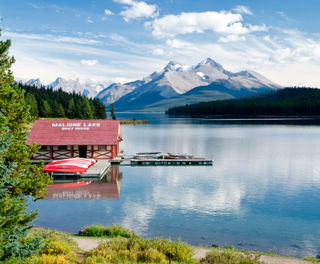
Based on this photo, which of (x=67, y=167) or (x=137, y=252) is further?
(x=67, y=167)

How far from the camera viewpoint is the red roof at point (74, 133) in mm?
50281

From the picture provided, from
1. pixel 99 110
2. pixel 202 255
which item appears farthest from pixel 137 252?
pixel 99 110

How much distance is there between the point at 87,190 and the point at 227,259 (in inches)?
953

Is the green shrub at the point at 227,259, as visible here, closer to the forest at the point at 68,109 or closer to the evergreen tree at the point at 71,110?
the forest at the point at 68,109

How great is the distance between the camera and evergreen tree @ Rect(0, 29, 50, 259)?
10922 mm

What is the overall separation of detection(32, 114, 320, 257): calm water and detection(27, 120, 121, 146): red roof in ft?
21.2

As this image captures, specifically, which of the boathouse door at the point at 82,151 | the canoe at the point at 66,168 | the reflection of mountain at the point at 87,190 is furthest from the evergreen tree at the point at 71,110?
the reflection of mountain at the point at 87,190

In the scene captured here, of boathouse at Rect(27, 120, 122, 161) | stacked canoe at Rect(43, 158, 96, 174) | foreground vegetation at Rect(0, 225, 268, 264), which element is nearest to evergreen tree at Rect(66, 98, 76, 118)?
boathouse at Rect(27, 120, 122, 161)

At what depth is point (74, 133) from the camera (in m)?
52.0

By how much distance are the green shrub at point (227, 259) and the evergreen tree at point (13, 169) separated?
8.32 metres

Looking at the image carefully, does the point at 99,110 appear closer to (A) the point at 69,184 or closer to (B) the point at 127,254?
(A) the point at 69,184

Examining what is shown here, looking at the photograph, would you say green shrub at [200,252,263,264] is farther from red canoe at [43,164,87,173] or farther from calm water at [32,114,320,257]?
red canoe at [43,164,87,173]

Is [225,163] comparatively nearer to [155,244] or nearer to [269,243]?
[269,243]

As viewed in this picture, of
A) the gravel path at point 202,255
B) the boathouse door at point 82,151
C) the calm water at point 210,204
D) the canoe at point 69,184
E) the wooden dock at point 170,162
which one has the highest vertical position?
the boathouse door at point 82,151
